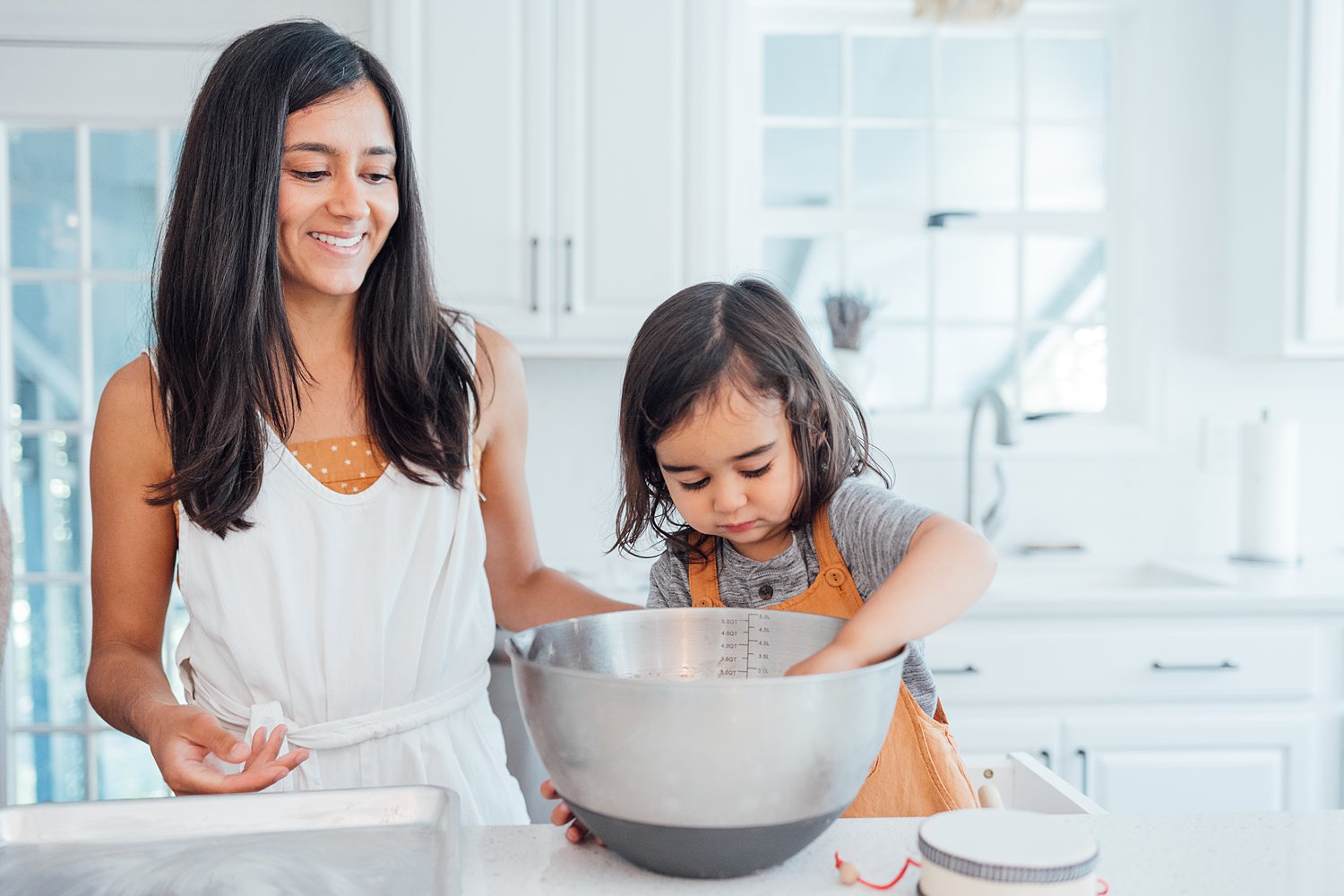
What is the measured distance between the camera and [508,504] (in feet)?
4.68

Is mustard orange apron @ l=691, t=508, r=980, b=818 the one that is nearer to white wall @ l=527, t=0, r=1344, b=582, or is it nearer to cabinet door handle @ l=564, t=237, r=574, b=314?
cabinet door handle @ l=564, t=237, r=574, b=314

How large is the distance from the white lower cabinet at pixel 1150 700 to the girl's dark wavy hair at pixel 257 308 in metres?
1.20

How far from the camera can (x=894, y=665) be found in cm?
66

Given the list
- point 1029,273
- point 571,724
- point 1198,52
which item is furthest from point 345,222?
point 1198,52

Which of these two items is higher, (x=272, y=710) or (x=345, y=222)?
(x=345, y=222)

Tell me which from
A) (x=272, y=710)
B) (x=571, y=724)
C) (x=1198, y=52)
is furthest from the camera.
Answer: (x=1198, y=52)

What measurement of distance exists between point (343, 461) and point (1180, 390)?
86.9 inches

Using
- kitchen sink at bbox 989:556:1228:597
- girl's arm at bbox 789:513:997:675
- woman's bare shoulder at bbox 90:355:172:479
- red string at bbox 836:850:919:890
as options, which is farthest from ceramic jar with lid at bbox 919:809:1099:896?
kitchen sink at bbox 989:556:1228:597

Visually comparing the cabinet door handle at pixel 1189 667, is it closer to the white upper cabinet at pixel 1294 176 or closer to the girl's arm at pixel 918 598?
the white upper cabinet at pixel 1294 176

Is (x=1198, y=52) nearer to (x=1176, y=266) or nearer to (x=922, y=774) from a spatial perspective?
(x=1176, y=266)

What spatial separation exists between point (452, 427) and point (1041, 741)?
1380 millimetres

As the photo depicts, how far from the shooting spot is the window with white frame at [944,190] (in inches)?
109

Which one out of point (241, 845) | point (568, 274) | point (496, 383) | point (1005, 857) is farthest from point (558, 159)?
point (1005, 857)

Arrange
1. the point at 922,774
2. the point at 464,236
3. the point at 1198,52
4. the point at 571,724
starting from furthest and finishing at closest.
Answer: the point at 1198,52 → the point at 464,236 → the point at 922,774 → the point at 571,724
